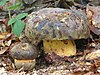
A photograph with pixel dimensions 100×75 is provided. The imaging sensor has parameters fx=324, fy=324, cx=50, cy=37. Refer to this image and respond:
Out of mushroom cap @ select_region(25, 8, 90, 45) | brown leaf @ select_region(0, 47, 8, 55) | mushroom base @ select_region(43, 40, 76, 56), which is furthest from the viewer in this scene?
brown leaf @ select_region(0, 47, 8, 55)

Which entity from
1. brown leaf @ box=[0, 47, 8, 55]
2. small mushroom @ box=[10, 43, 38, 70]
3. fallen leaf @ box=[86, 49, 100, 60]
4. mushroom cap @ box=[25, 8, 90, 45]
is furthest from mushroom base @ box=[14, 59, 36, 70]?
fallen leaf @ box=[86, 49, 100, 60]

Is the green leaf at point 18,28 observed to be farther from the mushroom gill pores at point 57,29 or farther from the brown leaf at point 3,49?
the brown leaf at point 3,49

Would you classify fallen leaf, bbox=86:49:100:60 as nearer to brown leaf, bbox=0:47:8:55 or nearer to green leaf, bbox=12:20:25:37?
green leaf, bbox=12:20:25:37

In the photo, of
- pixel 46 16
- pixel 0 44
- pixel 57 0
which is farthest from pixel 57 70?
pixel 57 0

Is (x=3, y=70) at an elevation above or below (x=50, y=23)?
below

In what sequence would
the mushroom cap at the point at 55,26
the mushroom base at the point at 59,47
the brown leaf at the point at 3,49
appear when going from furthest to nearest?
the brown leaf at the point at 3,49
the mushroom base at the point at 59,47
the mushroom cap at the point at 55,26

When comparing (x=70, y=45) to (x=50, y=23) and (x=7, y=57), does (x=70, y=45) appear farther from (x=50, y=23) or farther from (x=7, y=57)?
(x=7, y=57)

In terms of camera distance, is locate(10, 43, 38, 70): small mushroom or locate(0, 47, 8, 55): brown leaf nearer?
locate(10, 43, 38, 70): small mushroom

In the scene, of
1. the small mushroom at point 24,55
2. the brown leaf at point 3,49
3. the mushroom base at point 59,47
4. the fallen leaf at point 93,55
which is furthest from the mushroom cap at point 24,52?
the fallen leaf at point 93,55
